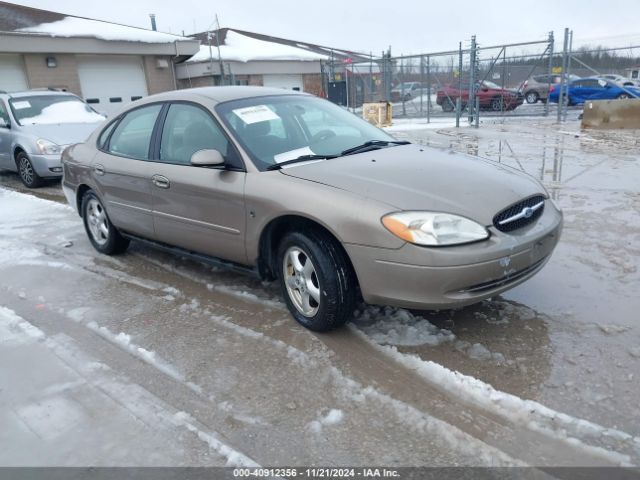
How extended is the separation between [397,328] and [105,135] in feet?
11.5

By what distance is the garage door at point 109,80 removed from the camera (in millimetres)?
20297

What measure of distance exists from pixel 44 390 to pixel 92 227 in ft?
9.23

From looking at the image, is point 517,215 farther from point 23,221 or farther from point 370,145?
point 23,221

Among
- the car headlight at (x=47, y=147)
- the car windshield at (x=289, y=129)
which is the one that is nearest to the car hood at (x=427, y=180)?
the car windshield at (x=289, y=129)

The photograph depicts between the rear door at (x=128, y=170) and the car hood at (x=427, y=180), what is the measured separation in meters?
1.60

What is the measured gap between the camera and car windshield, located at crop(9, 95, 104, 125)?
376 inches

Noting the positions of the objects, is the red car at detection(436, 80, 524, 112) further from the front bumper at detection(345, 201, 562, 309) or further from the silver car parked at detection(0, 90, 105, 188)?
the front bumper at detection(345, 201, 562, 309)

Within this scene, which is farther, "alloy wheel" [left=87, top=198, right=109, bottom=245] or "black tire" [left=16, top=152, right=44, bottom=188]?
"black tire" [left=16, top=152, right=44, bottom=188]

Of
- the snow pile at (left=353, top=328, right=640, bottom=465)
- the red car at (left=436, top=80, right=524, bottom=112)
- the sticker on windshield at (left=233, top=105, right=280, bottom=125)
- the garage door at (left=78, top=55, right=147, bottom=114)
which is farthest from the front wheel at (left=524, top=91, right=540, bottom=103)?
the snow pile at (left=353, top=328, right=640, bottom=465)

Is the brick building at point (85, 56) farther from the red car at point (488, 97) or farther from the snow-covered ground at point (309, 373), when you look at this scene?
the snow-covered ground at point (309, 373)

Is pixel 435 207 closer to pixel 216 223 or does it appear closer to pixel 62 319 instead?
pixel 216 223

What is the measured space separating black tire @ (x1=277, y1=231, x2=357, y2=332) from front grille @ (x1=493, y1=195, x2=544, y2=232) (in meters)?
0.92

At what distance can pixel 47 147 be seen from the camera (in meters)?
8.98

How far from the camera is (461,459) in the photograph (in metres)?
2.34
